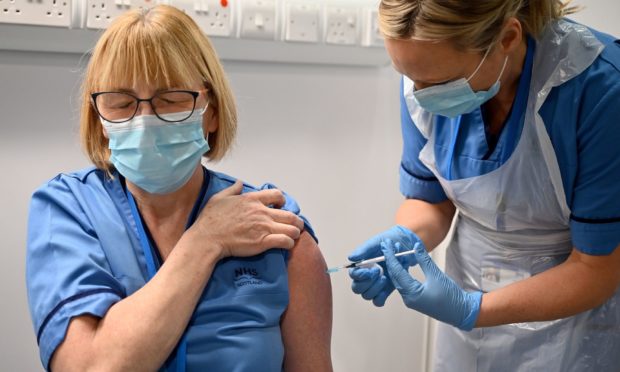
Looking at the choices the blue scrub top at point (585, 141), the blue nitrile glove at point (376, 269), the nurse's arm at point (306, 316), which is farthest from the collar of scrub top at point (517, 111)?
the nurse's arm at point (306, 316)

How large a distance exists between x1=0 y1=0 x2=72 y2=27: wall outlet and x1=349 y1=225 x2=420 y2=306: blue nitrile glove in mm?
950

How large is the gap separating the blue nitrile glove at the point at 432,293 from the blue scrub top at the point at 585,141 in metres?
0.26

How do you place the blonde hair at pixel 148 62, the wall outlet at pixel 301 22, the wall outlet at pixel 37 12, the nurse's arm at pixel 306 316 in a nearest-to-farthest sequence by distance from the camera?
1. the blonde hair at pixel 148 62
2. the nurse's arm at pixel 306 316
3. the wall outlet at pixel 37 12
4. the wall outlet at pixel 301 22

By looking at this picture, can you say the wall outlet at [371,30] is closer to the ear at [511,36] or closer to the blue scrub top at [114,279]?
the ear at [511,36]

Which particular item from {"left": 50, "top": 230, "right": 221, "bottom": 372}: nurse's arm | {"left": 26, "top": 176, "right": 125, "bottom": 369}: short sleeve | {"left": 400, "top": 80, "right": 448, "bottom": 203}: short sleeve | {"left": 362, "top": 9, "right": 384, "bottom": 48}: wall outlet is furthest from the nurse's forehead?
{"left": 362, "top": 9, "right": 384, "bottom": 48}: wall outlet

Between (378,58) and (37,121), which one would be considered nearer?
(37,121)

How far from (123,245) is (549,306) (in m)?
0.90

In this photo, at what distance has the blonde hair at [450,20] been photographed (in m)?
1.22

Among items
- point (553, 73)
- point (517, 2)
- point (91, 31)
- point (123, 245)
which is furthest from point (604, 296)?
point (91, 31)

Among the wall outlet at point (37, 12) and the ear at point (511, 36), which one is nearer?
the ear at point (511, 36)

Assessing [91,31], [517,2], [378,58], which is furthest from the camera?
[378,58]

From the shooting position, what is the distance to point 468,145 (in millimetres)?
1531

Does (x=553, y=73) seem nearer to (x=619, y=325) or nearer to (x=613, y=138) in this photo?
(x=613, y=138)

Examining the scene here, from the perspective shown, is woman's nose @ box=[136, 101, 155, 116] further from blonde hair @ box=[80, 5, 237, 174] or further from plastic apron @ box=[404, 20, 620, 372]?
plastic apron @ box=[404, 20, 620, 372]
